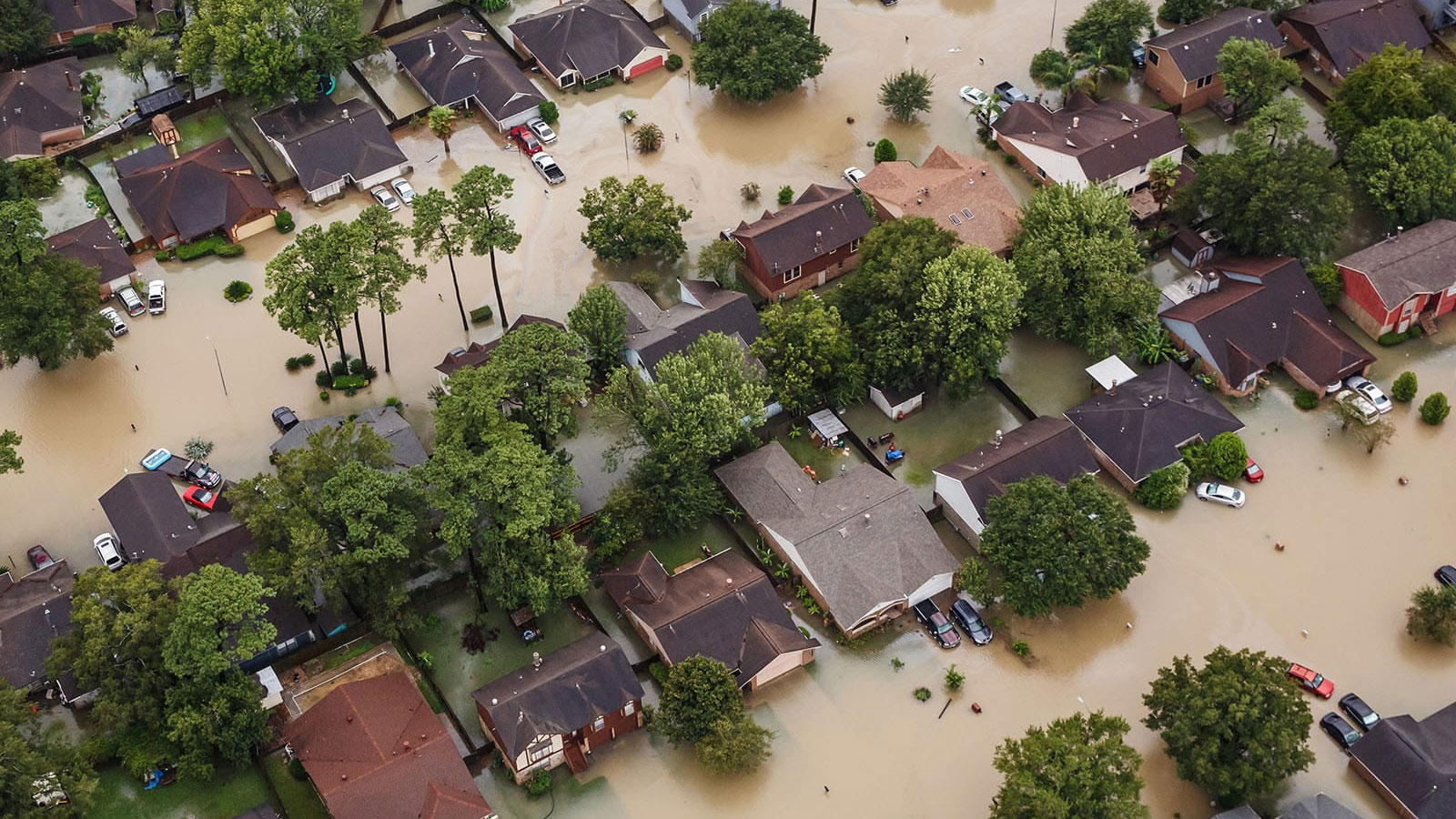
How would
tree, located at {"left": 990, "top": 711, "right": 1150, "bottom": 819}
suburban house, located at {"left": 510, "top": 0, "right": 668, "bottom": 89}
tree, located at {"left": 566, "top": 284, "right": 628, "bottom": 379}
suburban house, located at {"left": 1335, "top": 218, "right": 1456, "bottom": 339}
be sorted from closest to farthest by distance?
1. tree, located at {"left": 990, "top": 711, "right": 1150, "bottom": 819}
2. tree, located at {"left": 566, "top": 284, "right": 628, "bottom": 379}
3. suburban house, located at {"left": 1335, "top": 218, "right": 1456, "bottom": 339}
4. suburban house, located at {"left": 510, "top": 0, "right": 668, "bottom": 89}

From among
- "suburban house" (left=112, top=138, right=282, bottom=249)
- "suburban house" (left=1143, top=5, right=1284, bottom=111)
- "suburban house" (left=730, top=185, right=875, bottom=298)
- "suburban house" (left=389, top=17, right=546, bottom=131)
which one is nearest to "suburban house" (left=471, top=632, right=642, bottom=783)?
"suburban house" (left=730, top=185, right=875, bottom=298)

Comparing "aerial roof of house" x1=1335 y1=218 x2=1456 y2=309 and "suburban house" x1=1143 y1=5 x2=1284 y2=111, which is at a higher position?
"suburban house" x1=1143 y1=5 x2=1284 y2=111

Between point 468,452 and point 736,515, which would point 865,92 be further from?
point 468,452

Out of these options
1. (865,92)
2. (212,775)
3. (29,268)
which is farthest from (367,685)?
(865,92)

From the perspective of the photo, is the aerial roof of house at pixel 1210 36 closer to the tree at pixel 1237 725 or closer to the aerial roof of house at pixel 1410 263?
the aerial roof of house at pixel 1410 263

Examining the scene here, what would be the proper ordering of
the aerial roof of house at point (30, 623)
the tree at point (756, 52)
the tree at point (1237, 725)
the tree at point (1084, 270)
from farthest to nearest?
the tree at point (756, 52), the tree at point (1084, 270), the aerial roof of house at point (30, 623), the tree at point (1237, 725)

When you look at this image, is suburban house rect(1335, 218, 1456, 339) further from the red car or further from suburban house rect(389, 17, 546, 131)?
suburban house rect(389, 17, 546, 131)

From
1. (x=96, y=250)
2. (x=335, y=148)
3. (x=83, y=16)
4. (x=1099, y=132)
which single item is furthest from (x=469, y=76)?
(x=1099, y=132)

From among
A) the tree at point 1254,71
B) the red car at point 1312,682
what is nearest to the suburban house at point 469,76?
the tree at point 1254,71
